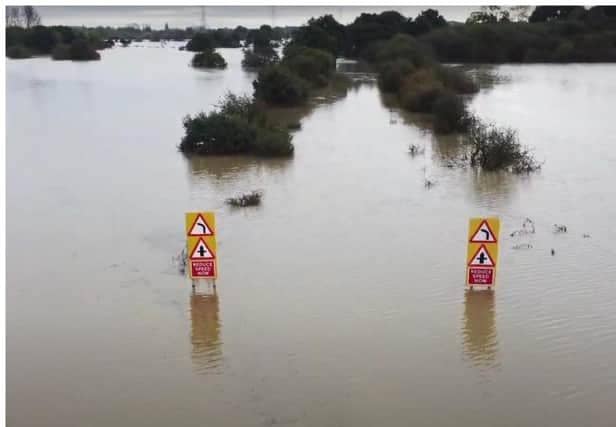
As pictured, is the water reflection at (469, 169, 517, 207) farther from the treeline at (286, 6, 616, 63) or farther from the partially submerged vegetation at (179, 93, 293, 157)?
the treeline at (286, 6, 616, 63)

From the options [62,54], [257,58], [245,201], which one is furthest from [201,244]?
[62,54]

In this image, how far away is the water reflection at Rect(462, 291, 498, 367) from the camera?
25.0 feet

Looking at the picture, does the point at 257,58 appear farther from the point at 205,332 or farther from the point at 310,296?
the point at 205,332

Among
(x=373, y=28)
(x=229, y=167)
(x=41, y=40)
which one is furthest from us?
(x=41, y=40)

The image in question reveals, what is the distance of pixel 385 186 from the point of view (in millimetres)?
15539

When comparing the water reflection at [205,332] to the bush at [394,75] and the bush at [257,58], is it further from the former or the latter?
the bush at [257,58]

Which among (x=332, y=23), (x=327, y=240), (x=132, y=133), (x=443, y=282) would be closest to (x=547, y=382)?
(x=443, y=282)

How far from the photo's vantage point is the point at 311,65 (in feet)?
123

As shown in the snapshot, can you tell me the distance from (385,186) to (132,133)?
10.7 m

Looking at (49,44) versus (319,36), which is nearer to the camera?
(319,36)

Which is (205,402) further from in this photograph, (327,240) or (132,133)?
(132,133)

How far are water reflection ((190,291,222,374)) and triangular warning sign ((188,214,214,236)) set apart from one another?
2.74ft

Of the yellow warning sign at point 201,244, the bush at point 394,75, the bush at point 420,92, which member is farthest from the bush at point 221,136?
the bush at point 394,75

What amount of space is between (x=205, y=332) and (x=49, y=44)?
7070 centimetres
